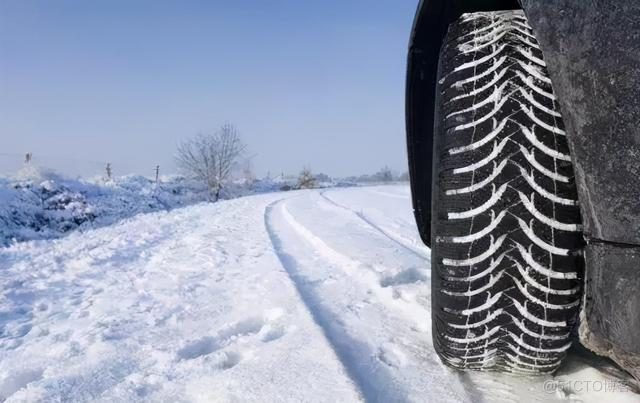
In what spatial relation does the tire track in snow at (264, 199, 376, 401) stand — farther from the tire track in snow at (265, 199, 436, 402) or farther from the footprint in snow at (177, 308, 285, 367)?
the footprint in snow at (177, 308, 285, 367)

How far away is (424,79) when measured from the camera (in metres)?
1.47

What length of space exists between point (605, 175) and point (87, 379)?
5.09 feet

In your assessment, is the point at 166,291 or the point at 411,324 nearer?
the point at 411,324

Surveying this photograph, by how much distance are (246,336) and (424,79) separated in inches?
47.3

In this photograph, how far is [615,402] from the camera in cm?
102

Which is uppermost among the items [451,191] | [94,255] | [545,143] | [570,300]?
[545,143]

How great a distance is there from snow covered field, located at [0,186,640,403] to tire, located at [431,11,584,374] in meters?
0.19

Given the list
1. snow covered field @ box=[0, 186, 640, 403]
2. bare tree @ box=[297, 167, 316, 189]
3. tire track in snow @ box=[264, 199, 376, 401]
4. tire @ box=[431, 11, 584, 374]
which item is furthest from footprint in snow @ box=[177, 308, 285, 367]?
bare tree @ box=[297, 167, 316, 189]

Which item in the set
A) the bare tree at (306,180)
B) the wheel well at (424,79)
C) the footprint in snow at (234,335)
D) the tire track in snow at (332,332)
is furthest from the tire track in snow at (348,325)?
the bare tree at (306,180)

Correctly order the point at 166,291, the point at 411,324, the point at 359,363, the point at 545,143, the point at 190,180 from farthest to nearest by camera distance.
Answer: the point at 190,180
the point at 166,291
the point at 411,324
the point at 359,363
the point at 545,143

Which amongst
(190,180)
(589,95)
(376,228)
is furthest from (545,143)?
(190,180)

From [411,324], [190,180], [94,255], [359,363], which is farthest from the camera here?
[190,180]

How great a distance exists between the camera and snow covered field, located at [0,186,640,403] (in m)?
1.15

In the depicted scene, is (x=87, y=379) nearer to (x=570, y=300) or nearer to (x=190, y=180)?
(x=570, y=300)
